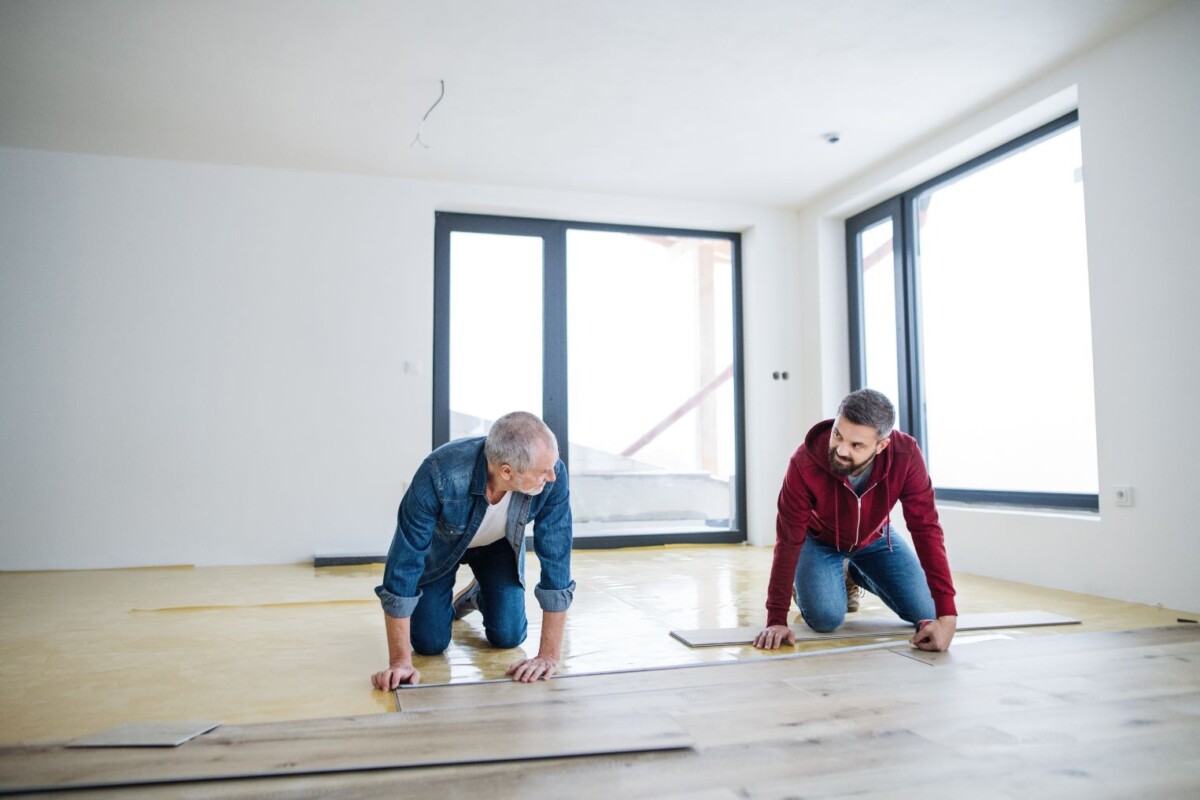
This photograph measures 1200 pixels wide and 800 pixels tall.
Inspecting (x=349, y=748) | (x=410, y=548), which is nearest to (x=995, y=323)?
(x=410, y=548)

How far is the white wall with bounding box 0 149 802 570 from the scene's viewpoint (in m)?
5.38

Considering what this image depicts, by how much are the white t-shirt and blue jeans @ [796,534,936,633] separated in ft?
3.90

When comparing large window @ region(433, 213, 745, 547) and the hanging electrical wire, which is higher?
the hanging electrical wire

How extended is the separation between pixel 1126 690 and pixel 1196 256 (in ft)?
7.54

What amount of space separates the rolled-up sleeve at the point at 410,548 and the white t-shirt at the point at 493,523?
9.2 inches

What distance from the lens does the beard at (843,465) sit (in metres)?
2.76

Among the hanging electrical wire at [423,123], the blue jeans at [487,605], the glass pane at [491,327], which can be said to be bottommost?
the blue jeans at [487,605]

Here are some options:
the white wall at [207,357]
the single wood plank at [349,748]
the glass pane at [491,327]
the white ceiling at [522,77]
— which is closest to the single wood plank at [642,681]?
→ the single wood plank at [349,748]

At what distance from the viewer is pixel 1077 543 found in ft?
14.0

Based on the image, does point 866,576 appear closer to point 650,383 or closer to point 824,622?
point 824,622

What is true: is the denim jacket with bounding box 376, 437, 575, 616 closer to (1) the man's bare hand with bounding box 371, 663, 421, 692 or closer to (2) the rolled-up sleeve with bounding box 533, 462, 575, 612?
(2) the rolled-up sleeve with bounding box 533, 462, 575, 612

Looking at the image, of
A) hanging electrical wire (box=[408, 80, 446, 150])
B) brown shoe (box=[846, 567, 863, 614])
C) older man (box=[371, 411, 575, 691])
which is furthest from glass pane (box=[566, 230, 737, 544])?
older man (box=[371, 411, 575, 691])

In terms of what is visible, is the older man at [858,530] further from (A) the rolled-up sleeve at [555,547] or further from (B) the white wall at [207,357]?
(B) the white wall at [207,357]

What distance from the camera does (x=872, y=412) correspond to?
8.71 ft
